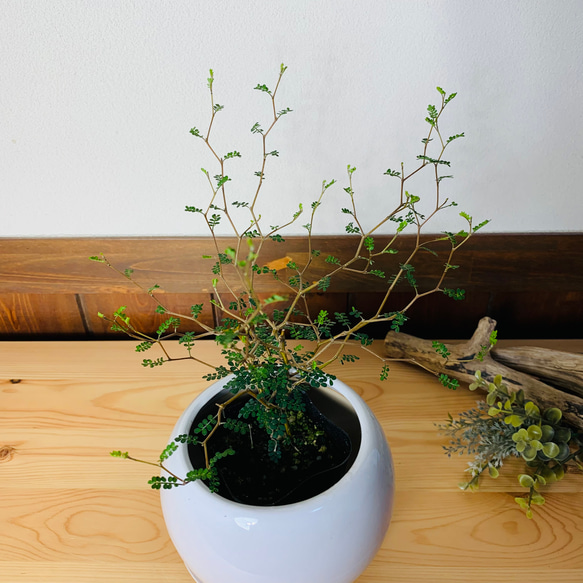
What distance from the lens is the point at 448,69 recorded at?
28.3 inches

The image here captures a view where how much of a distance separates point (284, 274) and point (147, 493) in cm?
43

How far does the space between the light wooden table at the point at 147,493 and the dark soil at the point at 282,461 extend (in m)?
0.16

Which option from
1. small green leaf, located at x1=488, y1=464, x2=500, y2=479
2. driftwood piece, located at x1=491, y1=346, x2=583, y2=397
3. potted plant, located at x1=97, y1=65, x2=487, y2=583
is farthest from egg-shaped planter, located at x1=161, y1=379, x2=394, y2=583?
driftwood piece, located at x1=491, y1=346, x2=583, y2=397

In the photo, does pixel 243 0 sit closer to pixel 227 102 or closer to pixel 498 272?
pixel 227 102

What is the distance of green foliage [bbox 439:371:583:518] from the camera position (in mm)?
613

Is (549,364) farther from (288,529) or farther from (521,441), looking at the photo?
(288,529)

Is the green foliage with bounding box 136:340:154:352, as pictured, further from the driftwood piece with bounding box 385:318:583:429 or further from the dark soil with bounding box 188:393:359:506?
the driftwood piece with bounding box 385:318:583:429

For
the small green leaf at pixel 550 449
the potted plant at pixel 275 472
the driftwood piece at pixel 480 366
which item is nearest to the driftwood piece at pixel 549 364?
the driftwood piece at pixel 480 366

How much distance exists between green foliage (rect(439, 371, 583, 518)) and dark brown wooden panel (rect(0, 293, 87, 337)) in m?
0.77

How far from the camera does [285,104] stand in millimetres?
746

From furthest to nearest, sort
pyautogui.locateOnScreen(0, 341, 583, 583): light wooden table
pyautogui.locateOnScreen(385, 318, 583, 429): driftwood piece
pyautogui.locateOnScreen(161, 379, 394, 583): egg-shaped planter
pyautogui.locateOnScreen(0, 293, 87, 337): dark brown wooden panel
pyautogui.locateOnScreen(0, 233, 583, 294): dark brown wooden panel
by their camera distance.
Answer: pyautogui.locateOnScreen(0, 293, 87, 337): dark brown wooden panel
pyautogui.locateOnScreen(0, 233, 583, 294): dark brown wooden panel
pyautogui.locateOnScreen(385, 318, 583, 429): driftwood piece
pyautogui.locateOnScreen(0, 341, 583, 583): light wooden table
pyautogui.locateOnScreen(161, 379, 394, 583): egg-shaped planter

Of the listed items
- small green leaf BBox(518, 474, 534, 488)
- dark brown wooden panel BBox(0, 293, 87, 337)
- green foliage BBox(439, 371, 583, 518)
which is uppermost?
dark brown wooden panel BBox(0, 293, 87, 337)

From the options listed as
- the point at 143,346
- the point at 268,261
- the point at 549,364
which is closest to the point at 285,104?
the point at 268,261

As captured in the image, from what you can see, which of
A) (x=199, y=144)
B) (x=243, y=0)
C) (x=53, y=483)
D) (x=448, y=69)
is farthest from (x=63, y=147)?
(x=448, y=69)
